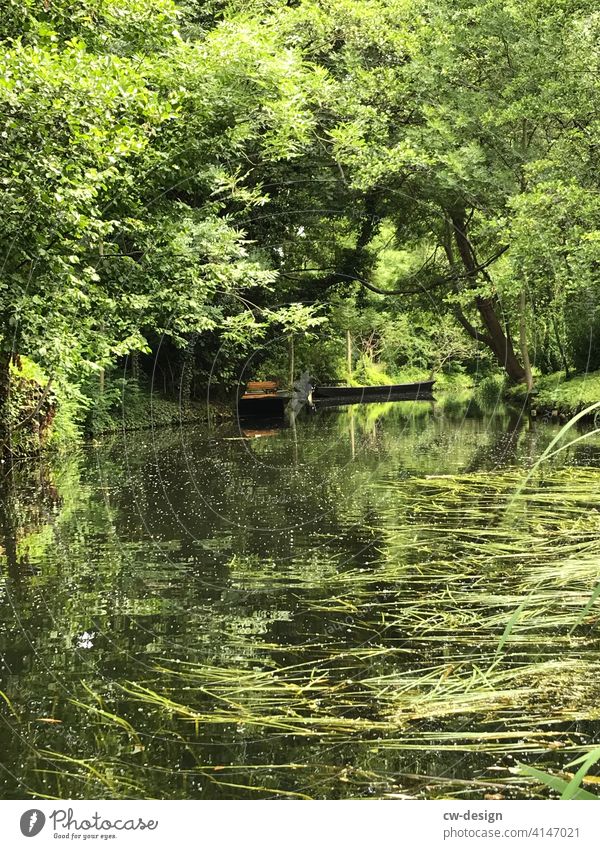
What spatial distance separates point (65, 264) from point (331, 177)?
11845mm

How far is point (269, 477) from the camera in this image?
38.1 feet

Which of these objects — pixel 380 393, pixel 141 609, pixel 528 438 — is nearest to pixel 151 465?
pixel 528 438

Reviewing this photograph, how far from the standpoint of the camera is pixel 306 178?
20188 millimetres

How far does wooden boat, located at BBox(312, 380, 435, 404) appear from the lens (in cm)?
3553

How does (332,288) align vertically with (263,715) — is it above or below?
above

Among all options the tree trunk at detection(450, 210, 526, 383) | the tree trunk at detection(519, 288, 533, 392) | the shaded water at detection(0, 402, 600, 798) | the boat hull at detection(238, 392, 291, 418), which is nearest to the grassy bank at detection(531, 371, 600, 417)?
the tree trunk at detection(519, 288, 533, 392)

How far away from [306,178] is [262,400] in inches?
339

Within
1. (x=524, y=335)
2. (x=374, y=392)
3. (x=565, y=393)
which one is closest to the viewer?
(x=565, y=393)

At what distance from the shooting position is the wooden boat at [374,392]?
35.5 m

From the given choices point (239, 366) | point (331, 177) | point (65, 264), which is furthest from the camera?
point (239, 366)

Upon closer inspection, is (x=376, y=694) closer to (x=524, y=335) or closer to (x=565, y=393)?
(x=565, y=393)

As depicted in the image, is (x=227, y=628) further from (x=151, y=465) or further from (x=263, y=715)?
(x=151, y=465)
